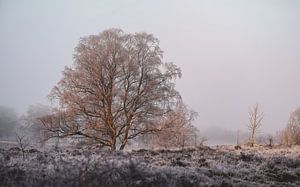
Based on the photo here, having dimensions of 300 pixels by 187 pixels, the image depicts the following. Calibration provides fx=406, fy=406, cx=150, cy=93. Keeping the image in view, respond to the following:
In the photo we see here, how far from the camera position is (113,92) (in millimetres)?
21297

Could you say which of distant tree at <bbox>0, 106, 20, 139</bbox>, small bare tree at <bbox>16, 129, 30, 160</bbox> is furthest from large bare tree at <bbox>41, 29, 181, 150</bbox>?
distant tree at <bbox>0, 106, 20, 139</bbox>

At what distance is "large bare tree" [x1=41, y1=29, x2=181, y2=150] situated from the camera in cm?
2078

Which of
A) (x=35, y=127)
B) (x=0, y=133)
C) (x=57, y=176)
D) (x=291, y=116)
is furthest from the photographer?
(x=291, y=116)

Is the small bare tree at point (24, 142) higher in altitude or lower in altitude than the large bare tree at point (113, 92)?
lower

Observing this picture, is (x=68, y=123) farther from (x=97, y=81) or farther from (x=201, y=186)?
(x=201, y=186)

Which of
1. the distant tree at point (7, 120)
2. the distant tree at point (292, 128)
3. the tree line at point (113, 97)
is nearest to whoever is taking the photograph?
the tree line at point (113, 97)

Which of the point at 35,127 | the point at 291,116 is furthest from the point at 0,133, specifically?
the point at 291,116

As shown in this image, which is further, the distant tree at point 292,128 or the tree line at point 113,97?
the distant tree at point 292,128

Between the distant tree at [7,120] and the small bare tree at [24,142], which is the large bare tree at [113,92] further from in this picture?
the distant tree at [7,120]

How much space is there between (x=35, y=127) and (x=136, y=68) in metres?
5.97

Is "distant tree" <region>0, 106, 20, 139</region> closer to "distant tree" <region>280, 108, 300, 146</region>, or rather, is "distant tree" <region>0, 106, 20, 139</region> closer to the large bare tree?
the large bare tree

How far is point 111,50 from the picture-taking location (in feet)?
69.6

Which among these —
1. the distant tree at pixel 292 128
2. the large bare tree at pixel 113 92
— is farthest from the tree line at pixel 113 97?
the distant tree at pixel 292 128

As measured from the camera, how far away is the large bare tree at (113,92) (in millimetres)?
20781
